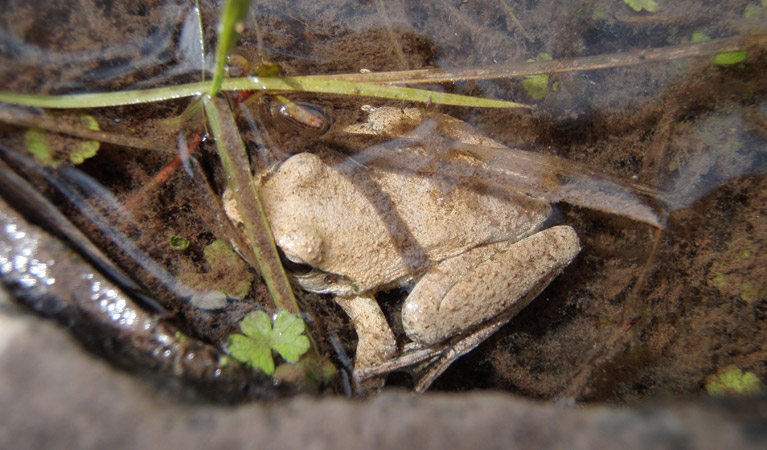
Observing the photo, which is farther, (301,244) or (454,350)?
(454,350)

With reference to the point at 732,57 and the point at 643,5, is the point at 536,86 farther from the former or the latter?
the point at 732,57

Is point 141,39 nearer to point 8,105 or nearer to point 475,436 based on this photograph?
point 8,105

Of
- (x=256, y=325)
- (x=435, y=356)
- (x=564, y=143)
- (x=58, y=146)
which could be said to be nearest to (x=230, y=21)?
(x=58, y=146)

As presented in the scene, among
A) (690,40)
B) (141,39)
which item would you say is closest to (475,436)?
(141,39)

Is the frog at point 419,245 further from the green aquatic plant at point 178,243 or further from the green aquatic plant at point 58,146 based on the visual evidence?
the green aquatic plant at point 58,146

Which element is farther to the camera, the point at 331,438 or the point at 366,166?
the point at 366,166

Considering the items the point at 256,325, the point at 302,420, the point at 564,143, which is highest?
the point at 564,143
